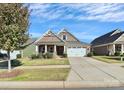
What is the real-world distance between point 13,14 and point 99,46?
31.6 m

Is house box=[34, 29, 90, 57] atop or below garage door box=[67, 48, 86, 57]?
atop

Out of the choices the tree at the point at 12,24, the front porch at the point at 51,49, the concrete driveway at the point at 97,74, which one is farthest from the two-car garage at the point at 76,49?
the tree at the point at 12,24

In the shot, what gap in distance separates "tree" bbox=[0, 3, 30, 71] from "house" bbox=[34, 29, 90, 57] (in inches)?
774

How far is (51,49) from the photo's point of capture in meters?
39.7

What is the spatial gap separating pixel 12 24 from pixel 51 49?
75.5 feet

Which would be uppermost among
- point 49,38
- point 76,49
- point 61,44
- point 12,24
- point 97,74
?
point 49,38

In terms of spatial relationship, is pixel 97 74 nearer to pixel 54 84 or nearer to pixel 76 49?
pixel 54 84

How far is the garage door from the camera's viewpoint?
40.3 meters

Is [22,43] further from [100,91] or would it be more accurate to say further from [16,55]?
[16,55]

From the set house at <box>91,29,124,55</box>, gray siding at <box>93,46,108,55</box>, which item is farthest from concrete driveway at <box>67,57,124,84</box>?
gray siding at <box>93,46,108,55</box>

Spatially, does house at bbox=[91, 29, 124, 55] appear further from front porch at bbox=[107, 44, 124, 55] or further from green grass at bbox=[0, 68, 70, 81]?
green grass at bbox=[0, 68, 70, 81]

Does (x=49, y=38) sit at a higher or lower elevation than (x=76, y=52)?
higher

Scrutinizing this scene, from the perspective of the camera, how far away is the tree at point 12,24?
16469 mm

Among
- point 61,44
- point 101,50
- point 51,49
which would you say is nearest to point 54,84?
point 61,44
